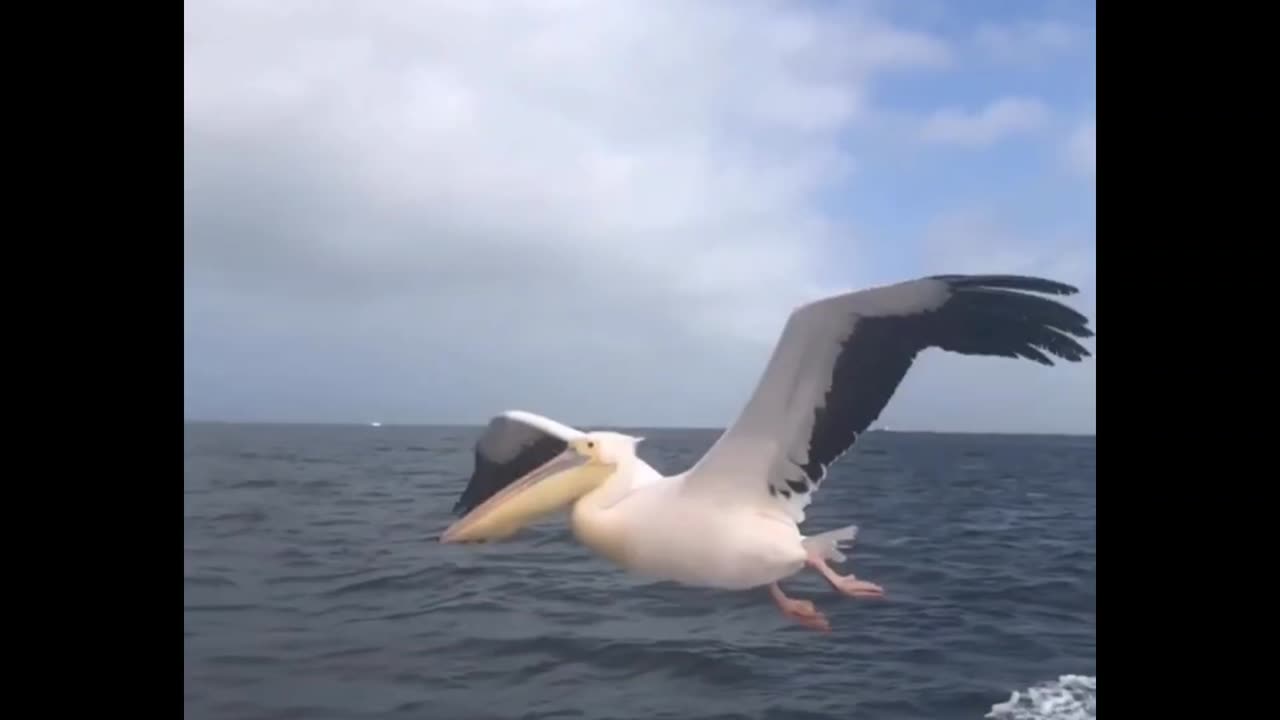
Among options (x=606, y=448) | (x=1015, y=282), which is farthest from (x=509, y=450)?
(x=1015, y=282)

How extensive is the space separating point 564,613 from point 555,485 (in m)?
0.38

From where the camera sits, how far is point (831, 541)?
2174 millimetres

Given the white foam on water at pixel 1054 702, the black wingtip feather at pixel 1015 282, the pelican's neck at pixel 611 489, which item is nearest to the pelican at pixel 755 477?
the pelican's neck at pixel 611 489

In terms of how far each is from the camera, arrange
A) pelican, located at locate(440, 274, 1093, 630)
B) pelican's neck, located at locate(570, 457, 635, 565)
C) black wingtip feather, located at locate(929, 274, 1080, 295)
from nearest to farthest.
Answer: black wingtip feather, located at locate(929, 274, 1080, 295) < pelican, located at locate(440, 274, 1093, 630) < pelican's neck, located at locate(570, 457, 635, 565)

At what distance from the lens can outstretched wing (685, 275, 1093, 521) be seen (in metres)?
1.98

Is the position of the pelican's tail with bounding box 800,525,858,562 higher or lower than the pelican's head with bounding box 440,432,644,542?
lower

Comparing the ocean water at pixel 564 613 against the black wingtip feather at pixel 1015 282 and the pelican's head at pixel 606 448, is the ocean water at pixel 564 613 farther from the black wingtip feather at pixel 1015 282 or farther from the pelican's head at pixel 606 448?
the black wingtip feather at pixel 1015 282

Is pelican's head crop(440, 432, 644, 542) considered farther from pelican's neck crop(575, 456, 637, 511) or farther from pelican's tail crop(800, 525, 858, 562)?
pelican's tail crop(800, 525, 858, 562)

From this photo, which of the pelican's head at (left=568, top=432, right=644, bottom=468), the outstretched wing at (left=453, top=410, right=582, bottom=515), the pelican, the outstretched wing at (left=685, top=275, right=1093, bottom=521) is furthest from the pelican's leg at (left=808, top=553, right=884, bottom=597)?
the outstretched wing at (left=453, top=410, right=582, bottom=515)

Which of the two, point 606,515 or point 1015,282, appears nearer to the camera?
point 1015,282

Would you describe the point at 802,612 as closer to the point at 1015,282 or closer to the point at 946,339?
the point at 946,339

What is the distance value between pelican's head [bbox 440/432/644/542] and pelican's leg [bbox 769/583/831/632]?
0.60 metres
